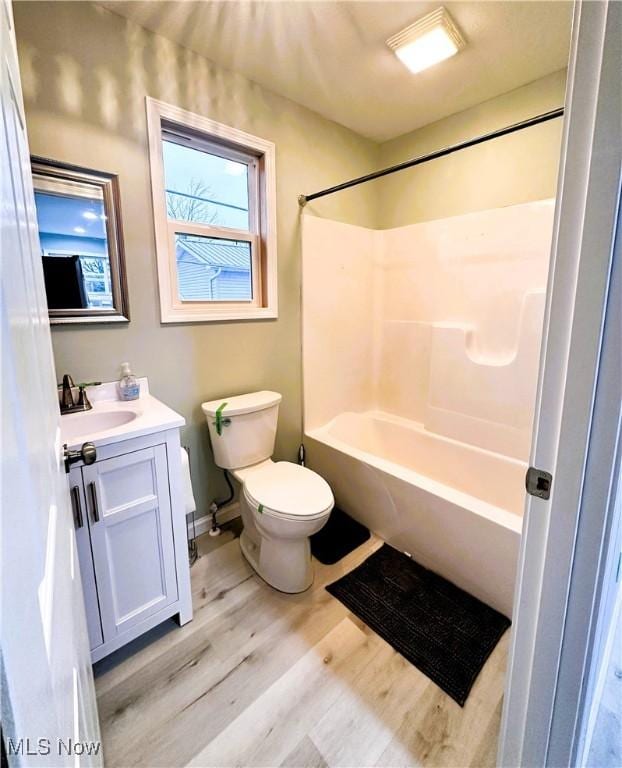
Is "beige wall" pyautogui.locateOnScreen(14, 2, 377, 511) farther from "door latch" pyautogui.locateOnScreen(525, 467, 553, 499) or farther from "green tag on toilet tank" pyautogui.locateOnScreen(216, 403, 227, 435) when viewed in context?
"door latch" pyautogui.locateOnScreen(525, 467, 553, 499)

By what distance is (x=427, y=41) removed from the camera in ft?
5.17

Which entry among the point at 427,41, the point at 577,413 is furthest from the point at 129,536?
the point at 427,41

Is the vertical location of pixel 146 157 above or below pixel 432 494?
above

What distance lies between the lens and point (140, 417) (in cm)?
134

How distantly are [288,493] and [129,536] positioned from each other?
655mm

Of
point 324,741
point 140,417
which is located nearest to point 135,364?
point 140,417

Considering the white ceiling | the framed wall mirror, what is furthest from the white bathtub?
the white ceiling

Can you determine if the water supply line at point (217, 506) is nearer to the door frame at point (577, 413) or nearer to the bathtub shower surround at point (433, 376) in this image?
the bathtub shower surround at point (433, 376)

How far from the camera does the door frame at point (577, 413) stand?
547 millimetres

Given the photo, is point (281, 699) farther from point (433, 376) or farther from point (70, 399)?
point (433, 376)

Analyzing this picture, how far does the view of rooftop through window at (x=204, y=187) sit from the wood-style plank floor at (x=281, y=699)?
1919 mm

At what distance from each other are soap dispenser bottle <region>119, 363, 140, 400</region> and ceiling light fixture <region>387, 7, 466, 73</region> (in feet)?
6.32

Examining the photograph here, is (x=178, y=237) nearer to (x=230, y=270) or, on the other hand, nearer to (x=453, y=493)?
(x=230, y=270)

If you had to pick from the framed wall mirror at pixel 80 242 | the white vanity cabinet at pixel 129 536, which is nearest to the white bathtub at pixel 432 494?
the white vanity cabinet at pixel 129 536
